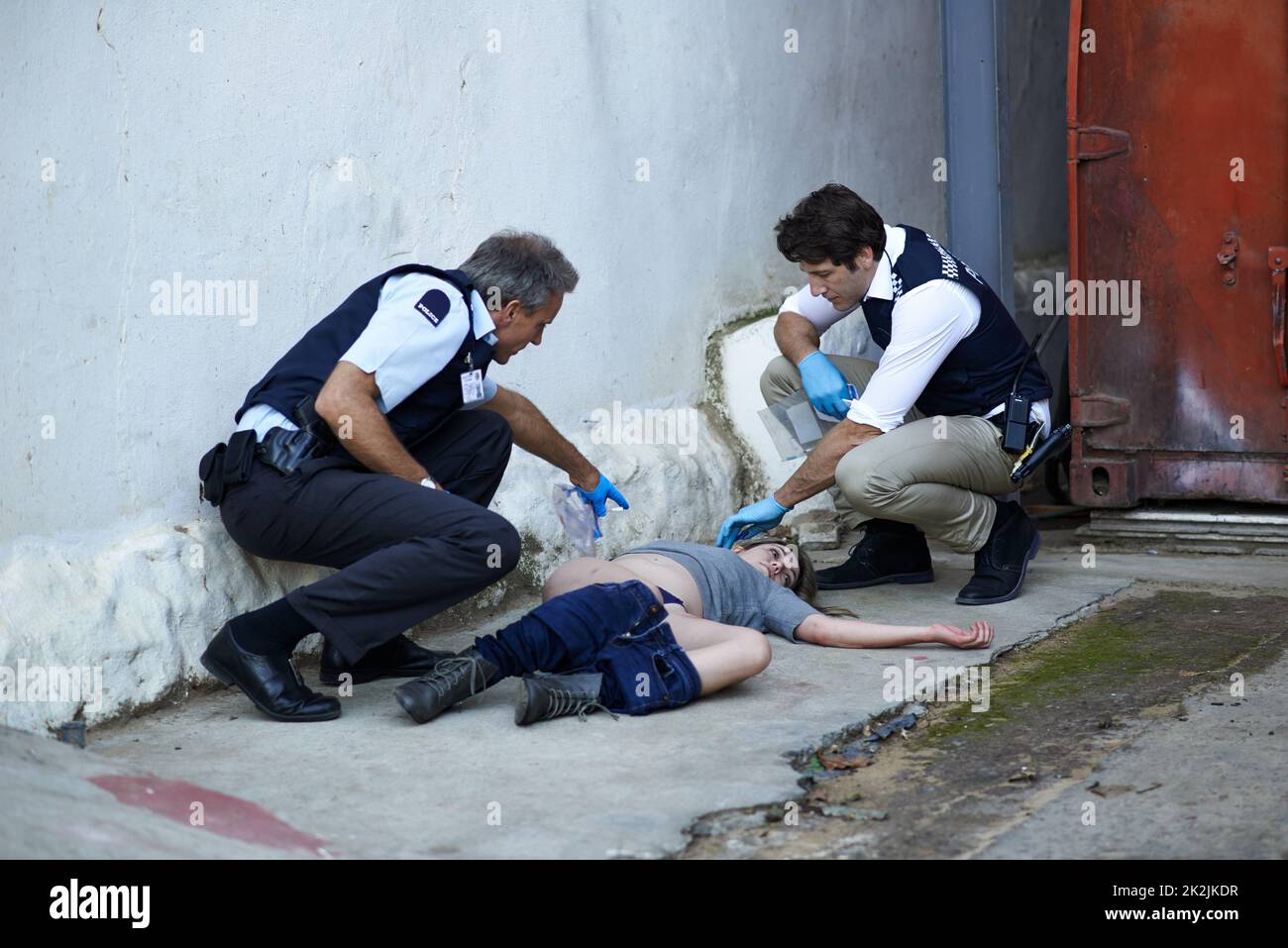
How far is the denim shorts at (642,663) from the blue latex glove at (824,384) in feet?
4.50

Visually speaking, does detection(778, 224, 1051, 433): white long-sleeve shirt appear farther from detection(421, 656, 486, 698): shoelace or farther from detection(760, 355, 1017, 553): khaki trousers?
detection(421, 656, 486, 698): shoelace

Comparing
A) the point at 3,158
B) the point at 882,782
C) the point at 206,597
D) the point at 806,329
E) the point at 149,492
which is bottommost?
the point at 882,782

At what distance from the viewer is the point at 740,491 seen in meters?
4.89

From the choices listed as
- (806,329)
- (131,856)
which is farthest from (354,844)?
(806,329)

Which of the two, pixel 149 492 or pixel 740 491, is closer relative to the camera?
pixel 149 492

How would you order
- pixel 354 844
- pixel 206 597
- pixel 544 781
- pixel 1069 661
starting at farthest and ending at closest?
1. pixel 1069 661
2. pixel 206 597
3. pixel 544 781
4. pixel 354 844

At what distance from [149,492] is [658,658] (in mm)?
1221

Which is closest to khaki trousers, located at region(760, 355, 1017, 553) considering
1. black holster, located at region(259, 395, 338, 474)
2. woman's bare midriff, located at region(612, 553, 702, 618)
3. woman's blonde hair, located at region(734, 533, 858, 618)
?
woman's blonde hair, located at region(734, 533, 858, 618)

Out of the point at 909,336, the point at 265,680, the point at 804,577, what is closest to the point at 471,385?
the point at 265,680

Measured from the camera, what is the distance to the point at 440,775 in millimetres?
2590

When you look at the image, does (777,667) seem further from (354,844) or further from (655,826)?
(354,844)

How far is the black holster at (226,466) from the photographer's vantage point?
120 inches

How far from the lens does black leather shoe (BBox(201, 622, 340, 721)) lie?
9.57ft

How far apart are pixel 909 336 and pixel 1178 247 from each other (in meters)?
1.57
